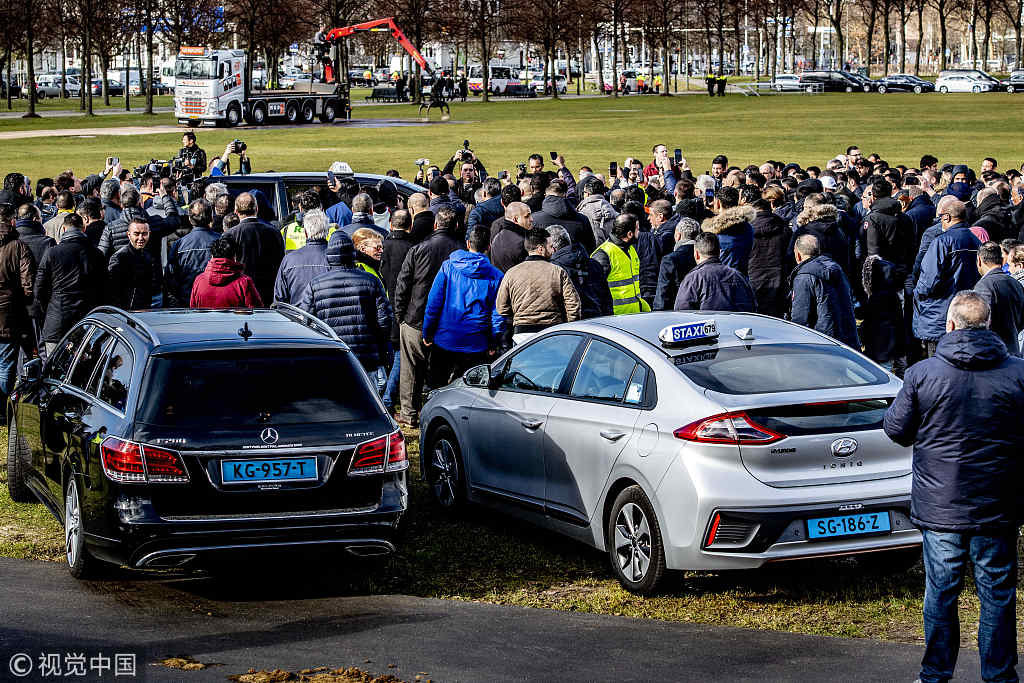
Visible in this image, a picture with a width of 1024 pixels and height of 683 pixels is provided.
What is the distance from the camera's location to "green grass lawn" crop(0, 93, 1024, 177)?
4278 centimetres

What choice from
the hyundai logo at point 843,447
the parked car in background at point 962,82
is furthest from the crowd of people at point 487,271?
the parked car in background at point 962,82

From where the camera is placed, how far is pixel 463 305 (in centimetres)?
1145

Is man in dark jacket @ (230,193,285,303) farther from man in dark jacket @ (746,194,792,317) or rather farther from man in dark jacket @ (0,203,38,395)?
man in dark jacket @ (746,194,792,317)

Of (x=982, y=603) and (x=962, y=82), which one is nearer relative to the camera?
(x=982, y=603)

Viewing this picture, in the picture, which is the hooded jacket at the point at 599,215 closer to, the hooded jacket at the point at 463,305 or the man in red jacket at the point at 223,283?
the hooded jacket at the point at 463,305

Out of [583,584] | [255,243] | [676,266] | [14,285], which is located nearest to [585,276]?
[676,266]

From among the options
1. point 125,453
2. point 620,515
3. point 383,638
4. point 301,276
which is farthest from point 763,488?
point 301,276

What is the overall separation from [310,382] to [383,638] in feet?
4.80

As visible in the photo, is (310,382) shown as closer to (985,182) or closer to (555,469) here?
(555,469)

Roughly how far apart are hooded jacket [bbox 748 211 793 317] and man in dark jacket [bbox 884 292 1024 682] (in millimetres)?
7485

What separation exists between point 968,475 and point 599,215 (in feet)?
31.5

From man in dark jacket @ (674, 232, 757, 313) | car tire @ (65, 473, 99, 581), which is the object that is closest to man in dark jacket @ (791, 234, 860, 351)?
man in dark jacket @ (674, 232, 757, 313)

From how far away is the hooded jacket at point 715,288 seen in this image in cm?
1059

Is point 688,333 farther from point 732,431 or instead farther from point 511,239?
point 511,239
